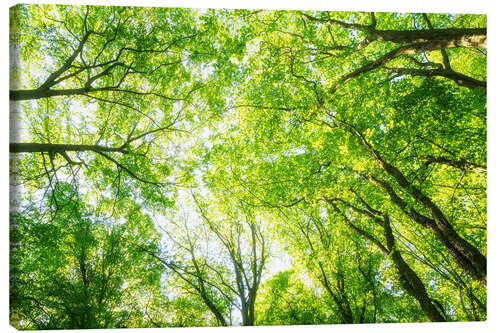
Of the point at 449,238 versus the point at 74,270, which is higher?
the point at 449,238

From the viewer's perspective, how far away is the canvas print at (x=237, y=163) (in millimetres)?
3447

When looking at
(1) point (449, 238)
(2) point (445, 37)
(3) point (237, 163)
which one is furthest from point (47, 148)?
(1) point (449, 238)

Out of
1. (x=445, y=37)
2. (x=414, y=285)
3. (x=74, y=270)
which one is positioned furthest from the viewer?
(x=414, y=285)

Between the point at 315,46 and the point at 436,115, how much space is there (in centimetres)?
219

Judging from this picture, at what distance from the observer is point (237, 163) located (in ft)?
15.1

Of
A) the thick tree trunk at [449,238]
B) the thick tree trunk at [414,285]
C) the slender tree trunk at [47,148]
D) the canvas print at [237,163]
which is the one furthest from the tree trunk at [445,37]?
the slender tree trunk at [47,148]

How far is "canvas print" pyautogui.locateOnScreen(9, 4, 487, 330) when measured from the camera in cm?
345

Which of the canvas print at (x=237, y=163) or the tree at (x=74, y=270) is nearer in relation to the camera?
the tree at (x=74, y=270)

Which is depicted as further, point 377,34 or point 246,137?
point 246,137

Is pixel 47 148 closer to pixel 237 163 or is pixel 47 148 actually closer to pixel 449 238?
pixel 237 163

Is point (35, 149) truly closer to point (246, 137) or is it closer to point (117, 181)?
point (117, 181)

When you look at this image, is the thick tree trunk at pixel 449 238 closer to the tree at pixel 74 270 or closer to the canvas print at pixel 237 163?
the canvas print at pixel 237 163
